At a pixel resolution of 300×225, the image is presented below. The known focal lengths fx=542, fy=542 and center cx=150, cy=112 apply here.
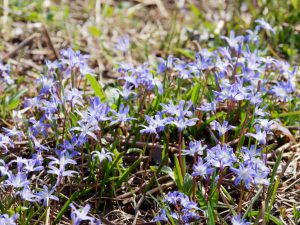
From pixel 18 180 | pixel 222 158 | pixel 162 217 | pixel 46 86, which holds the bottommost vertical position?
pixel 162 217

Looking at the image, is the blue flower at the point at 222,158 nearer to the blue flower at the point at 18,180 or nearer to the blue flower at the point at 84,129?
the blue flower at the point at 84,129

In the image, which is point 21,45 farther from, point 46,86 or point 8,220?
point 8,220

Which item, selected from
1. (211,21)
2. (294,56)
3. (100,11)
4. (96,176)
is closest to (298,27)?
(294,56)

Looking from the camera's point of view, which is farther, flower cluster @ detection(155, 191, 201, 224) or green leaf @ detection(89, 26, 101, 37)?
green leaf @ detection(89, 26, 101, 37)

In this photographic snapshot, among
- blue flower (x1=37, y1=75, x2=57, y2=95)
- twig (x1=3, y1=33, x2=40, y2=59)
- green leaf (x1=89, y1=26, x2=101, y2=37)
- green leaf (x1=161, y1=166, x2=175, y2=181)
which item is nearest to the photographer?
green leaf (x1=161, y1=166, x2=175, y2=181)

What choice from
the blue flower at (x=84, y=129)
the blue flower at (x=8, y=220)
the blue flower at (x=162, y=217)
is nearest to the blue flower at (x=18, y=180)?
the blue flower at (x=8, y=220)

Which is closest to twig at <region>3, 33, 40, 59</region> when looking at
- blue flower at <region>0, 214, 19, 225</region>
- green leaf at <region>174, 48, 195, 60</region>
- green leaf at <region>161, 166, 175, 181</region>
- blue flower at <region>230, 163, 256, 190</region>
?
green leaf at <region>174, 48, 195, 60</region>

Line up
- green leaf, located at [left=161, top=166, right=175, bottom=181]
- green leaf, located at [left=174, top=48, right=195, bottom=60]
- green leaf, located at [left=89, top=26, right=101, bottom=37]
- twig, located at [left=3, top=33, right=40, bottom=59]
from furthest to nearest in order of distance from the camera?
green leaf, located at [left=89, top=26, right=101, bottom=37]
twig, located at [left=3, top=33, right=40, bottom=59]
green leaf, located at [left=174, top=48, right=195, bottom=60]
green leaf, located at [left=161, top=166, right=175, bottom=181]

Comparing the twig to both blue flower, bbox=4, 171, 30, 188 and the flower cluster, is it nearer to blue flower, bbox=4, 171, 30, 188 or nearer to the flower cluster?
blue flower, bbox=4, 171, 30, 188

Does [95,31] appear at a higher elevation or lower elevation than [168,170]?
higher

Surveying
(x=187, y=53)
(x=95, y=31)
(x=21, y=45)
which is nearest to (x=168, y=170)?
(x=187, y=53)

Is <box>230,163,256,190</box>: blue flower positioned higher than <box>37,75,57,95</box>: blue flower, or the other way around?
<box>37,75,57,95</box>: blue flower

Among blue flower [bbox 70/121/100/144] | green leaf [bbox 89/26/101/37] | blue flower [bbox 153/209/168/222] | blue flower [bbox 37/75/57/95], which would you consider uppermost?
blue flower [bbox 37/75/57/95]
